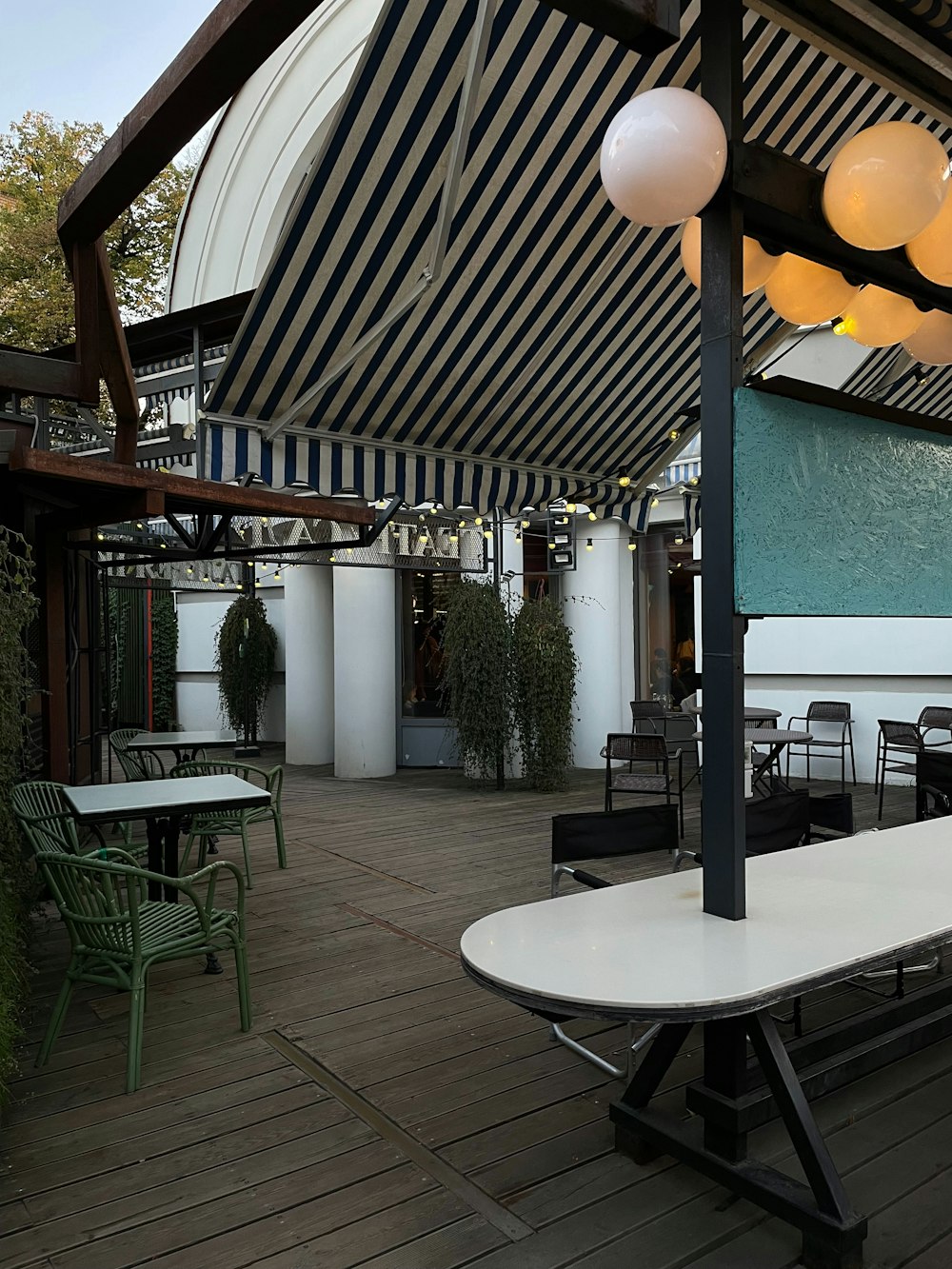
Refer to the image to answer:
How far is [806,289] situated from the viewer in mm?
2799

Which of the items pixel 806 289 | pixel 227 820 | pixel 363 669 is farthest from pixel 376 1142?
pixel 363 669

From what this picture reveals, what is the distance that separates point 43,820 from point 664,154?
11.1 ft

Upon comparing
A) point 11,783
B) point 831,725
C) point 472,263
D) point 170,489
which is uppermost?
point 472,263

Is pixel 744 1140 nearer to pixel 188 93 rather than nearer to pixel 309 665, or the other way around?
pixel 188 93

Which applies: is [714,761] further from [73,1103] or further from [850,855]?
[73,1103]

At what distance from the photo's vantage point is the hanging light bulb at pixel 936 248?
257 cm

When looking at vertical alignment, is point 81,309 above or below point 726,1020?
above

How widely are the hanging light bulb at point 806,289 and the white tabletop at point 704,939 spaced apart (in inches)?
69.3

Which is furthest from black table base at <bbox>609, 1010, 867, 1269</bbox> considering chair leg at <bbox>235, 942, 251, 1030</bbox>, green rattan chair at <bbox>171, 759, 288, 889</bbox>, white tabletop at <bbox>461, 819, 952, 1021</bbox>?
green rattan chair at <bbox>171, 759, 288, 889</bbox>

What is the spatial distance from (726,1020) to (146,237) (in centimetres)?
1835

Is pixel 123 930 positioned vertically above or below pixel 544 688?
Answer: below

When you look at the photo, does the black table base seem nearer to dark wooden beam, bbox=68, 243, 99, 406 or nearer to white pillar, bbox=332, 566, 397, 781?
dark wooden beam, bbox=68, 243, 99, 406

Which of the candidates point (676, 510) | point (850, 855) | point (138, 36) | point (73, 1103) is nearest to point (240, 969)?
point (73, 1103)

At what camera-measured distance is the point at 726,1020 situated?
7.80 feet
